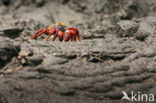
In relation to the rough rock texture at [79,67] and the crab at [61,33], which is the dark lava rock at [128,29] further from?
the crab at [61,33]

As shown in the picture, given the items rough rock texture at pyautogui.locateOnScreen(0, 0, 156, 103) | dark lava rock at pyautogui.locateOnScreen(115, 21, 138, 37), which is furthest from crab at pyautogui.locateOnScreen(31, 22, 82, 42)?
dark lava rock at pyautogui.locateOnScreen(115, 21, 138, 37)

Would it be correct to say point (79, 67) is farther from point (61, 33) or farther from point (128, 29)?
point (128, 29)

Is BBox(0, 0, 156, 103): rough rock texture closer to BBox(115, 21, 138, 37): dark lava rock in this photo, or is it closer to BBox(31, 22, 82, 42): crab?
BBox(115, 21, 138, 37): dark lava rock

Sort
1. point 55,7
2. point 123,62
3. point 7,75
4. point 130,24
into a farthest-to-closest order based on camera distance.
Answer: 1. point 55,7
2. point 130,24
3. point 123,62
4. point 7,75

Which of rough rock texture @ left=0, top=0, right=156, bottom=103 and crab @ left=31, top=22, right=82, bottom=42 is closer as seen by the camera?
rough rock texture @ left=0, top=0, right=156, bottom=103

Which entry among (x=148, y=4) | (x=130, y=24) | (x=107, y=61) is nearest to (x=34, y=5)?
(x=148, y=4)

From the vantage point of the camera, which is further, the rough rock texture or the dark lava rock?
the dark lava rock

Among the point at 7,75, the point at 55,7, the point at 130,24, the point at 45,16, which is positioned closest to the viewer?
the point at 7,75

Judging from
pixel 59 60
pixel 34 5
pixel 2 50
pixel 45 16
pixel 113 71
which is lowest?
pixel 113 71

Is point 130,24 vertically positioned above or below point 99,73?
above

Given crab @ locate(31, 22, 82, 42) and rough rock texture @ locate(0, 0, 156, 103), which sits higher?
crab @ locate(31, 22, 82, 42)

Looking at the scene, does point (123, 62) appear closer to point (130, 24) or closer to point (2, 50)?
point (130, 24)
